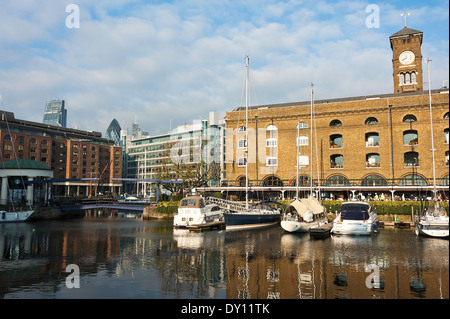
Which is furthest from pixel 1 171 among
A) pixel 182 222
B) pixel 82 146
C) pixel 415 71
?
pixel 415 71

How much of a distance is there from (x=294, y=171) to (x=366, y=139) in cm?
1351

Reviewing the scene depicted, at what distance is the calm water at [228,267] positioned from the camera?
1600 centimetres

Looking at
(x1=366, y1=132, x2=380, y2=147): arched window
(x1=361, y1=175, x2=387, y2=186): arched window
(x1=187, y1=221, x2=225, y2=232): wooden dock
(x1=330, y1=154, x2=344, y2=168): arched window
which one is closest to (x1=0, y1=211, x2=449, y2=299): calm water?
(x1=187, y1=221, x2=225, y2=232): wooden dock

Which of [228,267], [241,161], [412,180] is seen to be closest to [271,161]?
[241,161]

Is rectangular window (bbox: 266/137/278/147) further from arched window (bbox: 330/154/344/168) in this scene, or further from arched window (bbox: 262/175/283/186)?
arched window (bbox: 330/154/344/168)

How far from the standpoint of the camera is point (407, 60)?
246ft

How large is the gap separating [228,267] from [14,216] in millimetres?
42147

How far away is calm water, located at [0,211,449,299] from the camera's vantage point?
630 inches

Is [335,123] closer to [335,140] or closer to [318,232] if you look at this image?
[335,140]

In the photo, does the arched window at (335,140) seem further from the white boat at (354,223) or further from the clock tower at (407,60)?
the white boat at (354,223)

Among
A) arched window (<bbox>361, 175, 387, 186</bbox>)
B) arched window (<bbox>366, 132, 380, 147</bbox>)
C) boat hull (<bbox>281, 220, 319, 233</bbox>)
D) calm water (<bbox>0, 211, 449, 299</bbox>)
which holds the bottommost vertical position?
calm water (<bbox>0, 211, 449, 299</bbox>)

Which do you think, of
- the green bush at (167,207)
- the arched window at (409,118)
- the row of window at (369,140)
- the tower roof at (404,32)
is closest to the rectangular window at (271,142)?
the row of window at (369,140)

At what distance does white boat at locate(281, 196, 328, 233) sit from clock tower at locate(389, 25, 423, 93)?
157 ft

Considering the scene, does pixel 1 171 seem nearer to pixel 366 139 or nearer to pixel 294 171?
pixel 294 171
